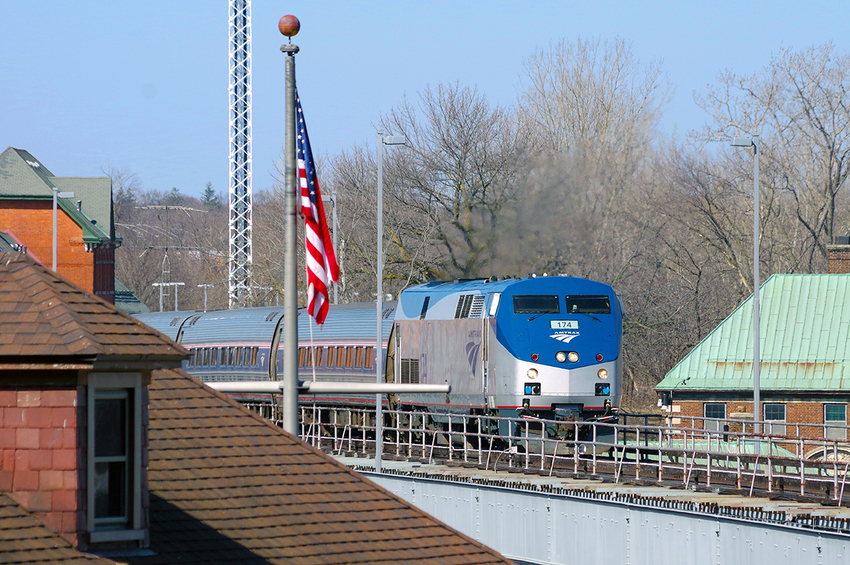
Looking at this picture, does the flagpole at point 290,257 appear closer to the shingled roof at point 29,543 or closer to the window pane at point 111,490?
the window pane at point 111,490

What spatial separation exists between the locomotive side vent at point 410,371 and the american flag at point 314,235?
47.9 feet

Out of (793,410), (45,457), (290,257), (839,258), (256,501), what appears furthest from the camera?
(839,258)

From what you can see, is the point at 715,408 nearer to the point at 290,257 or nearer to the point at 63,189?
the point at 290,257

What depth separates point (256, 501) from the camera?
1062cm

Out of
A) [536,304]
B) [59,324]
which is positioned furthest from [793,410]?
[59,324]

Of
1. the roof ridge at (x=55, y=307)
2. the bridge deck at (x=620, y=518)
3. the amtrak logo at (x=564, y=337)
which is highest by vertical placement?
the roof ridge at (x=55, y=307)

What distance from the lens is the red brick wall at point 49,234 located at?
7144 cm

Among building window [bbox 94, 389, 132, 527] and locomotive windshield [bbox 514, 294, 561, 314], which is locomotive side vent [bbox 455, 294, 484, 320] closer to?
locomotive windshield [bbox 514, 294, 561, 314]

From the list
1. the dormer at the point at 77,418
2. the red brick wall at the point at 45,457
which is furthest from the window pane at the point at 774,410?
the red brick wall at the point at 45,457

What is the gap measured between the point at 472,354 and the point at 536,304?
1799mm

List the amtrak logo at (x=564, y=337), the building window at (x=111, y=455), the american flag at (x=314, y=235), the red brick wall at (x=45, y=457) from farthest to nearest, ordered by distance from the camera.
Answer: the amtrak logo at (x=564, y=337) < the american flag at (x=314, y=235) < the building window at (x=111, y=455) < the red brick wall at (x=45, y=457)

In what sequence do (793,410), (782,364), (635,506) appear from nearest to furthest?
(635,506), (793,410), (782,364)

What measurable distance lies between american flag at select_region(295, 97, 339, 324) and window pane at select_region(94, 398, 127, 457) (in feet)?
18.7

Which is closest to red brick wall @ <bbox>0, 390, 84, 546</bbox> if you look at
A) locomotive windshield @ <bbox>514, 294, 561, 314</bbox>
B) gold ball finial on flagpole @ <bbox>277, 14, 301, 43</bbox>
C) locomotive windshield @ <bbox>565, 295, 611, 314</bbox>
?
gold ball finial on flagpole @ <bbox>277, 14, 301, 43</bbox>
